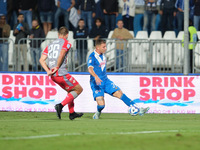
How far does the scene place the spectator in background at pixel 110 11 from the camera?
67.6 ft

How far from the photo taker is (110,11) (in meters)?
20.7

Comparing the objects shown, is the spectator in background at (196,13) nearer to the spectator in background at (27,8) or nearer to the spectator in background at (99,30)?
the spectator in background at (99,30)

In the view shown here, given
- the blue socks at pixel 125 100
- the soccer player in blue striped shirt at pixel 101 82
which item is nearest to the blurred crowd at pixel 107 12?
the soccer player in blue striped shirt at pixel 101 82

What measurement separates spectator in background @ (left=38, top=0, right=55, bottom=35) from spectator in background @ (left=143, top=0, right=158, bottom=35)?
3662mm

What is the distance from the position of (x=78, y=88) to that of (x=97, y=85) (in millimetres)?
568

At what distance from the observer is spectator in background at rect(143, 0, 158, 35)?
20547 millimetres

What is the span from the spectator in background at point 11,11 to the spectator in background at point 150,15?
5.21 m

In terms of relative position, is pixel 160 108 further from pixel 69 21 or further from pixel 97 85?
pixel 69 21

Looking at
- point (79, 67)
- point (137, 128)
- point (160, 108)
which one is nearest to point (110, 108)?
point (160, 108)

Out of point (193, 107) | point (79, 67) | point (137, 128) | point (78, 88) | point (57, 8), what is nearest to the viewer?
point (137, 128)

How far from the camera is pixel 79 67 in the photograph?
1766 cm

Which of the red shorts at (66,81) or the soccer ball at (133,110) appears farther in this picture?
the soccer ball at (133,110)

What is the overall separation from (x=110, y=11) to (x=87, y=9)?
0.88 meters

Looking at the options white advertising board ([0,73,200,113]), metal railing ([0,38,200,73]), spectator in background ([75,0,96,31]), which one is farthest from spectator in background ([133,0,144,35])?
white advertising board ([0,73,200,113])
